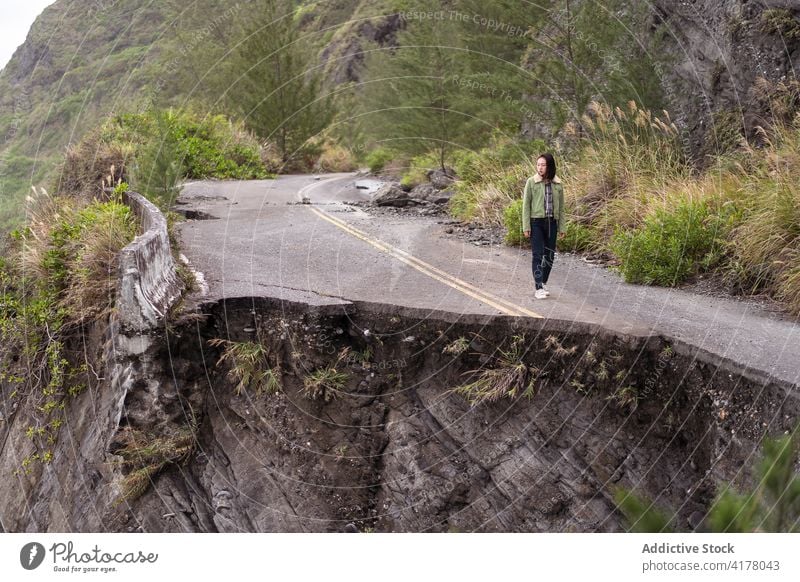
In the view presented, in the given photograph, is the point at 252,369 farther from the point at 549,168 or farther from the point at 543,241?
the point at 549,168

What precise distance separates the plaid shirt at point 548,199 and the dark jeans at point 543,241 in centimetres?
10

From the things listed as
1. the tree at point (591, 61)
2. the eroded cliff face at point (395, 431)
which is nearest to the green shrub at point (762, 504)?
the eroded cliff face at point (395, 431)

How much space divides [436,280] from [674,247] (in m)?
2.97

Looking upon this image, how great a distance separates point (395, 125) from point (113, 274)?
12687 millimetres

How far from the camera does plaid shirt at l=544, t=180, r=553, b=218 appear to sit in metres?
8.30

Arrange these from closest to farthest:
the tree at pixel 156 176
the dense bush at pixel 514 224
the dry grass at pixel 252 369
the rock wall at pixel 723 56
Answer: the dry grass at pixel 252 369 → the rock wall at pixel 723 56 → the dense bush at pixel 514 224 → the tree at pixel 156 176

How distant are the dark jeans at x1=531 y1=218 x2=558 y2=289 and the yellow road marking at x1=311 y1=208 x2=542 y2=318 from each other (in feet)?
2.18

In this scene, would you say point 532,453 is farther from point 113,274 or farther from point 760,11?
point 760,11

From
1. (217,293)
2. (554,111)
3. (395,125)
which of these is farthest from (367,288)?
(395,125)

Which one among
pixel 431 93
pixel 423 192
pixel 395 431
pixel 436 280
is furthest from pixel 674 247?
pixel 431 93

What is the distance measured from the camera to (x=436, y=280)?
9016 millimetres

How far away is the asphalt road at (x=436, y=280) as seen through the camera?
22.2ft

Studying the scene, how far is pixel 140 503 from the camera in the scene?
6688 millimetres

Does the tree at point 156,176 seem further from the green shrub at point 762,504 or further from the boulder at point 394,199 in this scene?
the green shrub at point 762,504
